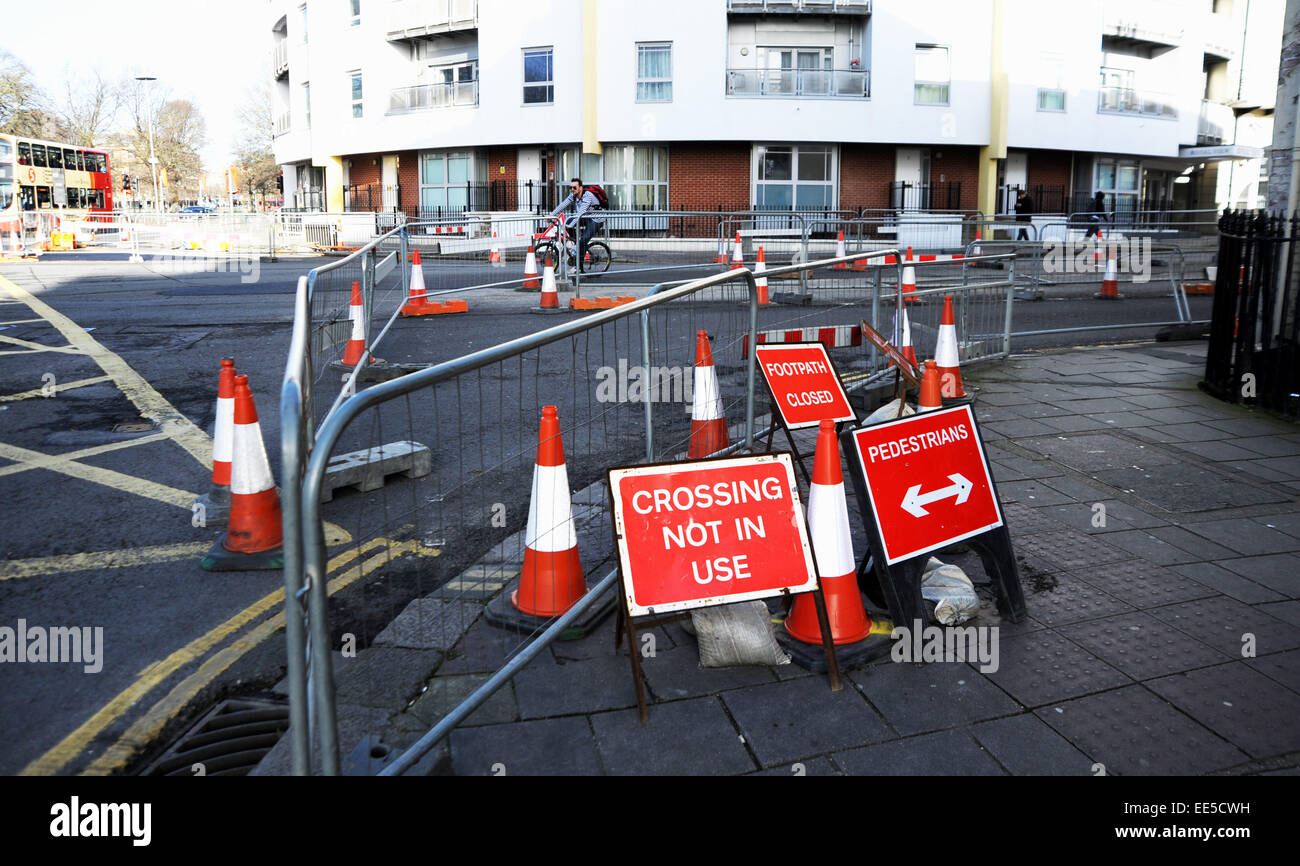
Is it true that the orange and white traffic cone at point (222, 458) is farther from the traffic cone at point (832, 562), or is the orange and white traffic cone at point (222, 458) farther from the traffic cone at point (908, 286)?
the traffic cone at point (908, 286)

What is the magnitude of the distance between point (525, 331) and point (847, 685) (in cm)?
899

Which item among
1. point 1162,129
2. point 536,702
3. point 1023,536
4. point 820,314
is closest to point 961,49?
point 1162,129

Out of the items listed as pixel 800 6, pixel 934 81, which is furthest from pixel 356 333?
pixel 934 81

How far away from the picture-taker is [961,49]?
34.3 meters

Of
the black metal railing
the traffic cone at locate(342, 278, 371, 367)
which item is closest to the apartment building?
the traffic cone at locate(342, 278, 371, 367)

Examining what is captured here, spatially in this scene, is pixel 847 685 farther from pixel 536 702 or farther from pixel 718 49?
pixel 718 49

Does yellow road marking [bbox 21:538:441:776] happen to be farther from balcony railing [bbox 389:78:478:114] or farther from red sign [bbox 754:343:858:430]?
balcony railing [bbox 389:78:478:114]

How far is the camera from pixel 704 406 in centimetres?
547

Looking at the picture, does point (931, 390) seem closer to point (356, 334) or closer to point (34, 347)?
point (356, 334)

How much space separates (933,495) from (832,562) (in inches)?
22.4

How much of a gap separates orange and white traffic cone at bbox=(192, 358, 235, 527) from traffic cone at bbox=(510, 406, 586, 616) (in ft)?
6.73

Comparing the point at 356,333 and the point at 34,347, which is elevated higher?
the point at 356,333
